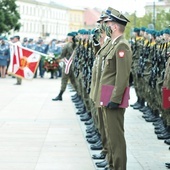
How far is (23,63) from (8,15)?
22.6 m

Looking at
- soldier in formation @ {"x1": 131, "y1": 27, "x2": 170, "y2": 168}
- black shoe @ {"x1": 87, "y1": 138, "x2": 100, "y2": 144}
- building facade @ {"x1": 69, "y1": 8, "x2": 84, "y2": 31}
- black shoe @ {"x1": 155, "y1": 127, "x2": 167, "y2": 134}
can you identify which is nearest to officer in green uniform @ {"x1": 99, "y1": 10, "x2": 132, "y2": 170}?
soldier in formation @ {"x1": 131, "y1": 27, "x2": 170, "y2": 168}

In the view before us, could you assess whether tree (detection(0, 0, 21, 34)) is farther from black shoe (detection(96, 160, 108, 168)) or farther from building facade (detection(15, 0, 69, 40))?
building facade (detection(15, 0, 69, 40))

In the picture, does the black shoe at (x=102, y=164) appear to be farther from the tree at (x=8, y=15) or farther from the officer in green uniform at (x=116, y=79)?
the tree at (x=8, y=15)

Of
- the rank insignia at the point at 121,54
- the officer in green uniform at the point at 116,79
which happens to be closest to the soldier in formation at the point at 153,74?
the officer in green uniform at the point at 116,79

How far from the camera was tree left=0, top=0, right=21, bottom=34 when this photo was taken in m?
43.7

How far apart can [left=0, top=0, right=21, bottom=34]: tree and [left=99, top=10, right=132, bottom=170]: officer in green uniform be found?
35.6 meters

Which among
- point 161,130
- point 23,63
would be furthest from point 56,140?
point 23,63

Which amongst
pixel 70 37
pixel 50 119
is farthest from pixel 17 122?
pixel 70 37

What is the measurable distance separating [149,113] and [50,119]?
2.11 m

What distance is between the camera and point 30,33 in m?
122

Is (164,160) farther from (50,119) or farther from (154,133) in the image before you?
(50,119)

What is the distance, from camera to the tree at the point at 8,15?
4374cm

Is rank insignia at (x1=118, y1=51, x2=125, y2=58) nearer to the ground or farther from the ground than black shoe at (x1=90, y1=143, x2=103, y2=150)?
farther from the ground

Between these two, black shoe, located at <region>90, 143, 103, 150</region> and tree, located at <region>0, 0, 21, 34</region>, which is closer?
black shoe, located at <region>90, 143, 103, 150</region>
